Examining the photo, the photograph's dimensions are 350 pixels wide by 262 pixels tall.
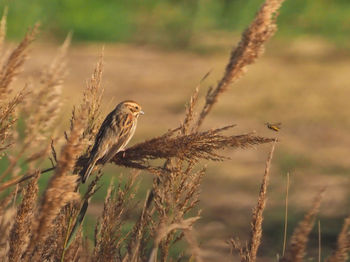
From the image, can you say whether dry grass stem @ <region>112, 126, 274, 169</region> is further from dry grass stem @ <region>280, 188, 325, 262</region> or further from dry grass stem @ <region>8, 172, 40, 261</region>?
dry grass stem @ <region>280, 188, 325, 262</region>

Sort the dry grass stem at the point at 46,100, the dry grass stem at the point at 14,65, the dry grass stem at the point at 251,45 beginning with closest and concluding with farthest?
1. the dry grass stem at the point at 14,65
2. the dry grass stem at the point at 46,100
3. the dry grass stem at the point at 251,45

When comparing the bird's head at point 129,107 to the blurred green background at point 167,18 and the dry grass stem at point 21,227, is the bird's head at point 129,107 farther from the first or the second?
the blurred green background at point 167,18

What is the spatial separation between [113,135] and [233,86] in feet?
30.4

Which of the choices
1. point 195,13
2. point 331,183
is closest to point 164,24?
point 195,13

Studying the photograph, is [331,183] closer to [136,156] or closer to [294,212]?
[294,212]

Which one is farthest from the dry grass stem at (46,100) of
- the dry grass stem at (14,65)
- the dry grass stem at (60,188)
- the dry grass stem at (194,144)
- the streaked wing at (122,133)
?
the streaked wing at (122,133)

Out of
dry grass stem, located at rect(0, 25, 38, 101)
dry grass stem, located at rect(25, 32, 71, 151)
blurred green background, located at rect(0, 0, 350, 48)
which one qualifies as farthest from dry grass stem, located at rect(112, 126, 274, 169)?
blurred green background, located at rect(0, 0, 350, 48)

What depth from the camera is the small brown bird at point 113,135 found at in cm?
362

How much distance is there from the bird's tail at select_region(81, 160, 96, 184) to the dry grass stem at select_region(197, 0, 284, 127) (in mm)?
578

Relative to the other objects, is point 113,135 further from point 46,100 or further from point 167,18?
point 167,18

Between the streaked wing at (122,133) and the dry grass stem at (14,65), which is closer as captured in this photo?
the dry grass stem at (14,65)

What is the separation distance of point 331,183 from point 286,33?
6914 mm

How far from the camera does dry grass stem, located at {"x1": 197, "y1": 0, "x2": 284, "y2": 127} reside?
318cm

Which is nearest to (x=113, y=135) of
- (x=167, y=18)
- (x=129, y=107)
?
(x=129, y=107)
